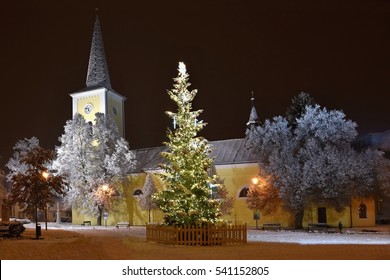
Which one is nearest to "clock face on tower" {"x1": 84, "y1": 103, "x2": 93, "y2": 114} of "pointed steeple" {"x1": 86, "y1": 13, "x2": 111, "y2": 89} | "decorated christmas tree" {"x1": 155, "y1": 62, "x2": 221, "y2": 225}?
"pointed steeple" {"x1": 86, "y1": 13, "x2": 111, "y2": 89}

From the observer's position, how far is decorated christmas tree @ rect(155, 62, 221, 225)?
2103cm

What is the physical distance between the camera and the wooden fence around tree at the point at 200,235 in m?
19.6

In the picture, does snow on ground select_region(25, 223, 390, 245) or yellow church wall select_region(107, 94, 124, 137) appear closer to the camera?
snow on ground select_region(25, 223, 390, 245)

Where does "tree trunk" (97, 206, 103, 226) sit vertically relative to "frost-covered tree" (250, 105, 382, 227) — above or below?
below

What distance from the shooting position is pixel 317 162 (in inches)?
1377

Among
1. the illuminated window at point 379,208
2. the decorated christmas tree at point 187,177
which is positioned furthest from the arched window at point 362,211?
the decorated christmas tree at point 187,177

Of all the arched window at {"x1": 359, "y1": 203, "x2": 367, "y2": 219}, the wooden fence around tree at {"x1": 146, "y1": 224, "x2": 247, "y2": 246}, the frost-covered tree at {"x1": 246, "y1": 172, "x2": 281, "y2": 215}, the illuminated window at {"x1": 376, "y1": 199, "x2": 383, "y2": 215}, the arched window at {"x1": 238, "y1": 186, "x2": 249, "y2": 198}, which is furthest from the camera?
the illuminated window at {"x1": 376, "y1": 199, "x2": 383, "y2": 215}

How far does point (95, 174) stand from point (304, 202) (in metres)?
20.2

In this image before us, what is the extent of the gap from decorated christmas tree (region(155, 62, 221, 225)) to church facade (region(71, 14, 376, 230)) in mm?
16015

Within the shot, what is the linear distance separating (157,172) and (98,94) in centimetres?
1383

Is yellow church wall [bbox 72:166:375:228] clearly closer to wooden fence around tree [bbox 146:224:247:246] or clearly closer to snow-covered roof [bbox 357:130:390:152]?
snow-covered roof [bbox 357:130:390:152]

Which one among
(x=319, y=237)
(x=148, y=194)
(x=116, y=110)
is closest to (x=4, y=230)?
(x=319, y=237)

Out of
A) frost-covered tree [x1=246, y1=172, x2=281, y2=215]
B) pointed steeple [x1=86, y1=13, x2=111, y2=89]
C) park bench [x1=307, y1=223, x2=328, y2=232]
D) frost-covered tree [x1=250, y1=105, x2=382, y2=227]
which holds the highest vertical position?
pointed steeple [x1=86, y1=13, x2=111, y2=89]
